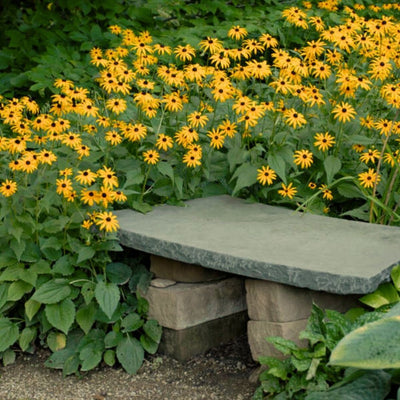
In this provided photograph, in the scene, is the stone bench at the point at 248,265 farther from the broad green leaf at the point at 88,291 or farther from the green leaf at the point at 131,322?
the broad green leaf at the point at 88,291

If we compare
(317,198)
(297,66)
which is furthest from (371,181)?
(297,66)

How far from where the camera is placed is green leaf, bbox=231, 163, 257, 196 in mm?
3574

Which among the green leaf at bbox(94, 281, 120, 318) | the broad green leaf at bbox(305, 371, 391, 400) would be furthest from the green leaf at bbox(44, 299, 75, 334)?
the broad green leaf at bbox(305, 371, 391, 400)

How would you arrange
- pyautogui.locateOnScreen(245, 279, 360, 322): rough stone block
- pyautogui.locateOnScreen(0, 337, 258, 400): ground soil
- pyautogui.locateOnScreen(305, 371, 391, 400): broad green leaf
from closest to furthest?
1. pyautogui.locateOnScreen(305, 371, 391, 400): broad green leaf
2. pyautogui.locateOnScreen(245, 279, 360, 322): rough stone block
3. pyautogui.locateOnScreen(0, 337, 258, 400): ground soil

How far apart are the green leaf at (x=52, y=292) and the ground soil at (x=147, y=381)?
32cm

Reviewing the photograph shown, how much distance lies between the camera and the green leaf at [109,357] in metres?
3.25

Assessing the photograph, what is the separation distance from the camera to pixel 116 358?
3.37 metres

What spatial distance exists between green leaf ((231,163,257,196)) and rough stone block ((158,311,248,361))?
0.58 metres

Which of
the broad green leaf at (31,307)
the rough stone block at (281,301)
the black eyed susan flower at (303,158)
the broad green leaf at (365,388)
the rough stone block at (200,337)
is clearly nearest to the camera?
the broad green leaf at (365,388)

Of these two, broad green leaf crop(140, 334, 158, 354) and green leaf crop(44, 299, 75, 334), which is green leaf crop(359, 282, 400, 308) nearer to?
broad green leaf crop(140, 334, 158, 354)

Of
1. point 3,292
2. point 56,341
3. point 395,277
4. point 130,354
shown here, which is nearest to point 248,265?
point 395,277

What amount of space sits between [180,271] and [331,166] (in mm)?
882

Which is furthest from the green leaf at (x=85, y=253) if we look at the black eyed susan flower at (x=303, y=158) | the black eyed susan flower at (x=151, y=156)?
the black eyed susan flower at (x=303, y=158)

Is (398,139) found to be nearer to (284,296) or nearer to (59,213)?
(284,296)
